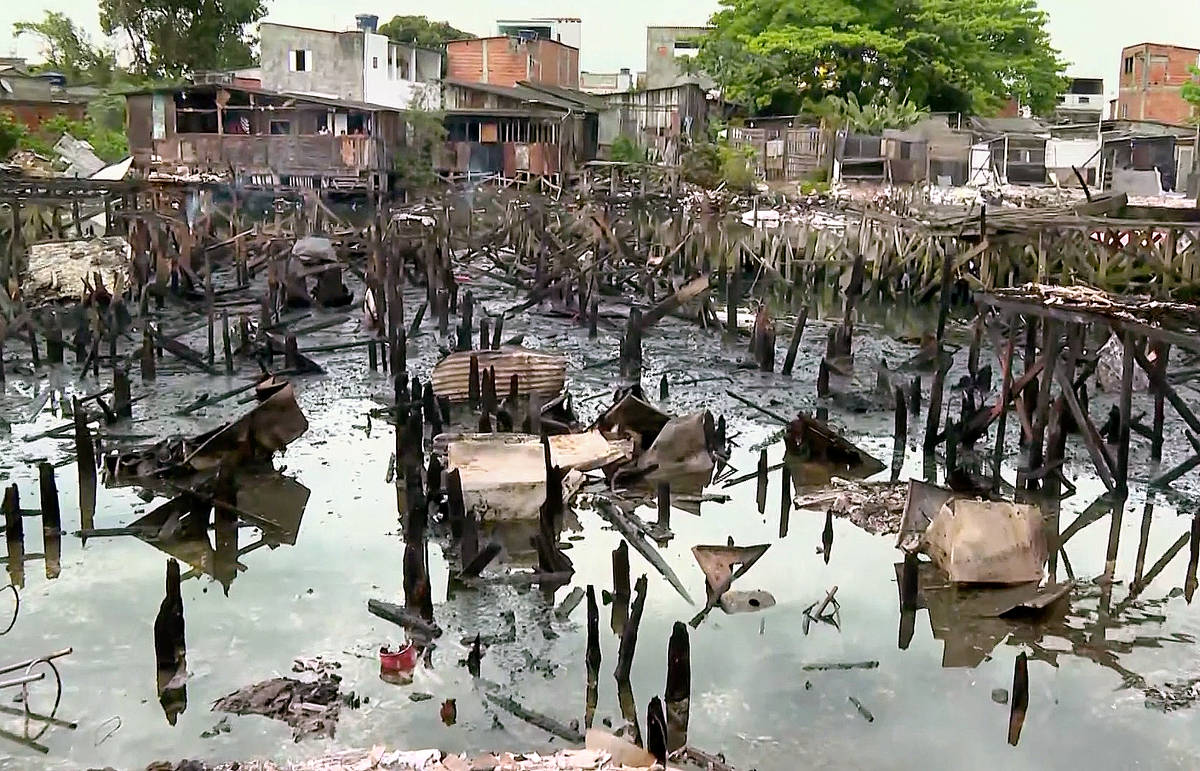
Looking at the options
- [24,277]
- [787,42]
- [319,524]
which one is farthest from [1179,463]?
[787,42]

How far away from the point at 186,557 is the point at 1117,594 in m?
7.33

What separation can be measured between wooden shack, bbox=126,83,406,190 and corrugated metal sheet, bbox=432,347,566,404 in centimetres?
2466

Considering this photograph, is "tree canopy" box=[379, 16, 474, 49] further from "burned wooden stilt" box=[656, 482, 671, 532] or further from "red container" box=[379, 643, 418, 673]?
"red container" box=[379, 643, 418, 673]

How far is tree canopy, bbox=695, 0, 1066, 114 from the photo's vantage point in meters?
37.6

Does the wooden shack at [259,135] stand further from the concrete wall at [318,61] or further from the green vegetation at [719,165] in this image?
the green vegetation at [719,165]

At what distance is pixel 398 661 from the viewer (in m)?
7.38

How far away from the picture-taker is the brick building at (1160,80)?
52.5 m

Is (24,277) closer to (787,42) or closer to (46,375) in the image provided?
(46,375)

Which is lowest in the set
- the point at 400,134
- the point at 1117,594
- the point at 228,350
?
the point at 1117,594

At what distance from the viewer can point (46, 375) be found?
48.7ft

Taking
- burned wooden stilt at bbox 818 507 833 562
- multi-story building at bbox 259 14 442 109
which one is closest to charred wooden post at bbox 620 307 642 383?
burned wooden stilt at bbox 818 507 833 562

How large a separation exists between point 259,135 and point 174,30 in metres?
15.5

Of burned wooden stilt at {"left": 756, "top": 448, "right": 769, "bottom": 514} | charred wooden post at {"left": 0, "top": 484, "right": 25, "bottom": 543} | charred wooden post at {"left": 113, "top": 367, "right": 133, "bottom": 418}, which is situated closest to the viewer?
charred wooden post at {"left": 0, "top": 484, "right": 25, "bottom": 543}

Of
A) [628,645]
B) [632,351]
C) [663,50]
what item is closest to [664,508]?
[628,645]
